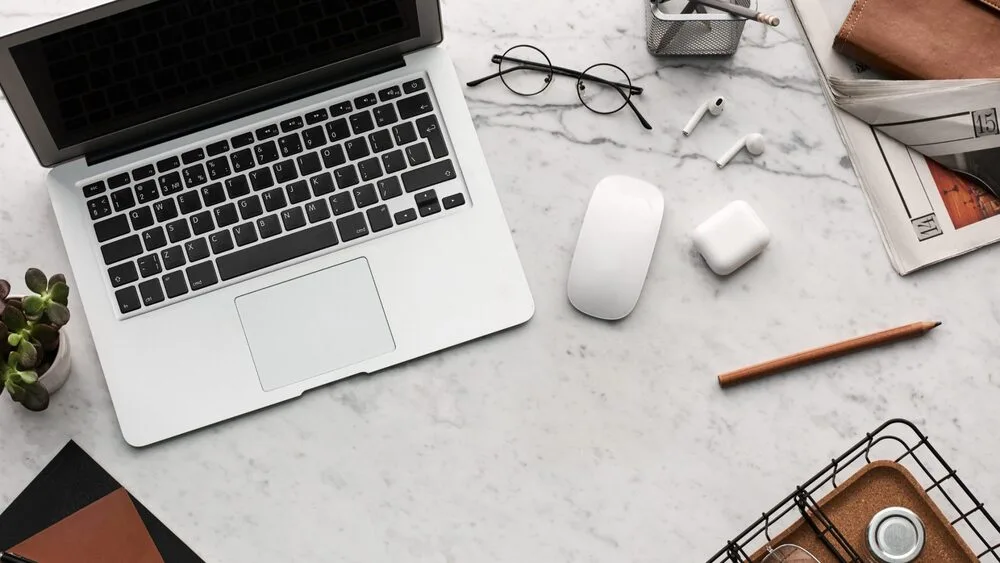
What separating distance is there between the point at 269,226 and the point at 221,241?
0.16ft

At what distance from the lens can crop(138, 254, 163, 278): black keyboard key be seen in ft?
2.93

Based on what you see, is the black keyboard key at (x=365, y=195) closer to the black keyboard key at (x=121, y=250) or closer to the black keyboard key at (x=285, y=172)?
the black keyboard key at (x=285, y=172)

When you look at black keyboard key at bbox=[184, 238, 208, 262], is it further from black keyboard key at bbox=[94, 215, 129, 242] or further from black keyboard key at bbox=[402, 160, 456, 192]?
black keyboard key at bbox=[402, 160, 456, 192]

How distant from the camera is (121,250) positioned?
0.90 meters

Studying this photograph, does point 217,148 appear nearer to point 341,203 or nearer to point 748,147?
point 341,203

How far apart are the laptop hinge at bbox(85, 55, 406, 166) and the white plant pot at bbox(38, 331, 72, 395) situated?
0.18m

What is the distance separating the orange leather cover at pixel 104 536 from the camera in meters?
0.90

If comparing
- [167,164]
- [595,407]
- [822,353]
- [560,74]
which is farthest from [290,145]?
[822,353]

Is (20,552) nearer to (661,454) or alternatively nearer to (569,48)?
(661,454)

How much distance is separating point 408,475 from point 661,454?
0.25m

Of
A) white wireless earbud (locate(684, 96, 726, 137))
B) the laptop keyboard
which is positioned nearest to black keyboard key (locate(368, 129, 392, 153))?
the laptop keyboard

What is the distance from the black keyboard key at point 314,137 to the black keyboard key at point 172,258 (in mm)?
165

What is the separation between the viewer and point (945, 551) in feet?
2.55

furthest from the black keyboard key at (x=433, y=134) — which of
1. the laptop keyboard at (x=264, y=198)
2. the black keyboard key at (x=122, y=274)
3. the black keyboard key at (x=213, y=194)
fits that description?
the black keyboard key at (x=122, y=274)
